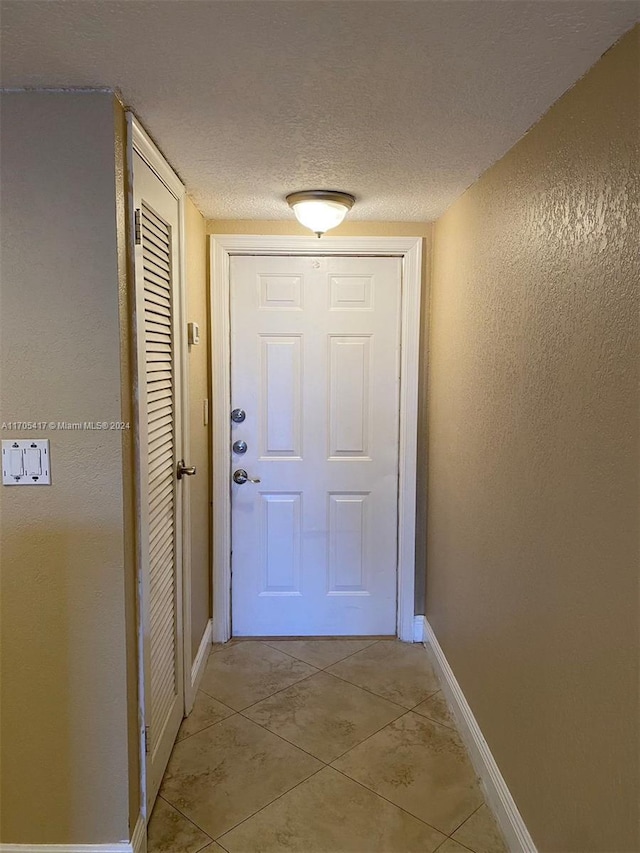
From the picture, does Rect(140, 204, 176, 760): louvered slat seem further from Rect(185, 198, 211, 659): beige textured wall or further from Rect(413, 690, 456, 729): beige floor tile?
Rect(413, 690, 456, 729): beige floor tile

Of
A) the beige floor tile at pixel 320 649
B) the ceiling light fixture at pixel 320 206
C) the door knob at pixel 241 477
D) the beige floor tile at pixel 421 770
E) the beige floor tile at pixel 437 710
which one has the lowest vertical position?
the beige floor tile at pixel 421 770

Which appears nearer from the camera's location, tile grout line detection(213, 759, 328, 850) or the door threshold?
tile grout line detection(213, 759, 328, 850)

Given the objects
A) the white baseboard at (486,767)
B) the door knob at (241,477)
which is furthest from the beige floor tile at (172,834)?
the door knob at (241,477)

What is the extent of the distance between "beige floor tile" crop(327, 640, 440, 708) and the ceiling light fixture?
1925mm

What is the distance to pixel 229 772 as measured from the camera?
2.13 metres

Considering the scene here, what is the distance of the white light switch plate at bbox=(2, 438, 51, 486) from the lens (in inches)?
62.0

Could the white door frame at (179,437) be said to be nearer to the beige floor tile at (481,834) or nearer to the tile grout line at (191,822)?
the tile grout line at (191,822)

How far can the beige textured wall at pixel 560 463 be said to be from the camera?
1210 millimetres

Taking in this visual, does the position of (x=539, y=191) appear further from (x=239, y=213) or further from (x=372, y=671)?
(x=372, y=671)

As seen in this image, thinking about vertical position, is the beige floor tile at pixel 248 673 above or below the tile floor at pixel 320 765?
above

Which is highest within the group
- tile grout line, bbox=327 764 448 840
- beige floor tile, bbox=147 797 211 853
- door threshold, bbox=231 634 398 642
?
door threshold, bbox=231 634 398 642

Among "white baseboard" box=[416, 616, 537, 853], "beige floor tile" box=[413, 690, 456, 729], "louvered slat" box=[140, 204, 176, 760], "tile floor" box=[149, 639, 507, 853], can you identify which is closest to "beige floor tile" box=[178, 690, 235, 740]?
"tile floor" box=[149, 639, 507, 853]

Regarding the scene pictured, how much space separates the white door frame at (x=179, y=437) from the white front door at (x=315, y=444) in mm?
644


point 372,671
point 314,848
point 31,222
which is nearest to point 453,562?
point 372,671
